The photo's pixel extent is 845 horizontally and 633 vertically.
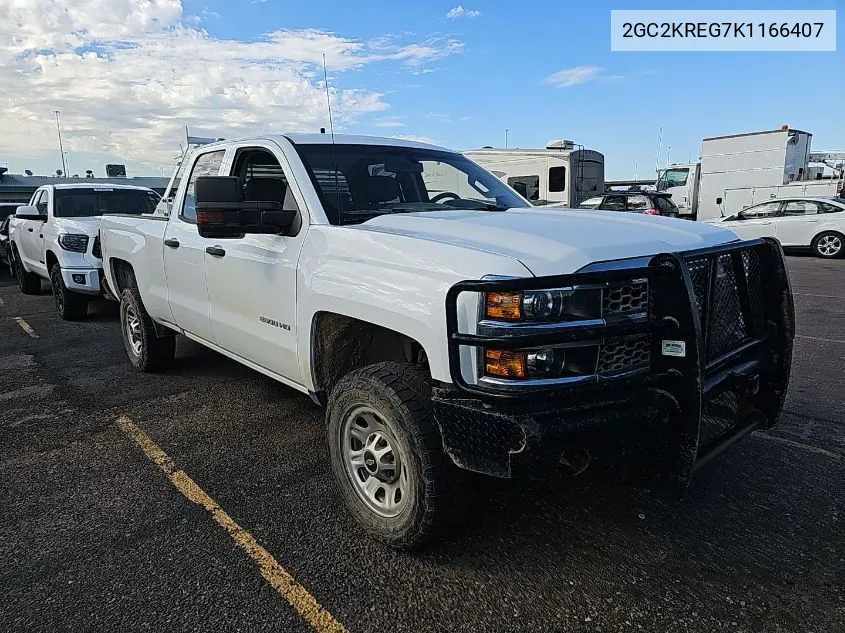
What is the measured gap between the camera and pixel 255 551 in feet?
9.14

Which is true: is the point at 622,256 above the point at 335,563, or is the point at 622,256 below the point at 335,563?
above

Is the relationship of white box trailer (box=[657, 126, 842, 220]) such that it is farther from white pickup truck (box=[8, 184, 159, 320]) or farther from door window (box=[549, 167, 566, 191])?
white pickup truck (box=[8, 184, 159, 320])

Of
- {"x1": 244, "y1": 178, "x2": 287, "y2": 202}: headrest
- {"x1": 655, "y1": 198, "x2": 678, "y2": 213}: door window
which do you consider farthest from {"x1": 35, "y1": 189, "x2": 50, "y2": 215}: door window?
{"x1": 655, "y1": 198, "x2": 678, "y2": 213}: door window

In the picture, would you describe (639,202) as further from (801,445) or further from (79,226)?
(801,445)

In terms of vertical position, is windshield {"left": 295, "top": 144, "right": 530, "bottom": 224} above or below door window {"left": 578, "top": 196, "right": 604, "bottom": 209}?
above

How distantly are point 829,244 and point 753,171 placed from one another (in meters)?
7.50

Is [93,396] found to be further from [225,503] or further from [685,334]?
[685,334]

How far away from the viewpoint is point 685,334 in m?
2.31

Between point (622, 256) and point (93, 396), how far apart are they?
4472mm

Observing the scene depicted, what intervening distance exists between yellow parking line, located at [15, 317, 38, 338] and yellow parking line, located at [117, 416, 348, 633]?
14.7 ft

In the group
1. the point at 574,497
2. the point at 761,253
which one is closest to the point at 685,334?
the point at 761,253

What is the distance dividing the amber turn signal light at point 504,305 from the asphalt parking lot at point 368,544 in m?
0.86

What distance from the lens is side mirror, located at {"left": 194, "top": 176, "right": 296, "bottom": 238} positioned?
9.89ft

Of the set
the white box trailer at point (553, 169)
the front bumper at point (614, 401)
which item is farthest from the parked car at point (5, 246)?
the white box trailer at point (553, 169)
